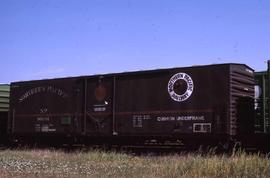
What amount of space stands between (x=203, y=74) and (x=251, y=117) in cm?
234

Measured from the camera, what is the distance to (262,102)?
1812cm

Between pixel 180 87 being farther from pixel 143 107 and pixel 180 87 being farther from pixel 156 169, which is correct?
pixel 156 169

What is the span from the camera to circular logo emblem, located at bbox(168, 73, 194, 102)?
19125mm

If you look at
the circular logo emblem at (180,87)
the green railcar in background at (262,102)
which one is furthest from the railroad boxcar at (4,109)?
the green railcar in background at (262,102)

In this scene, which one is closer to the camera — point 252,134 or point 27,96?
point 252,134

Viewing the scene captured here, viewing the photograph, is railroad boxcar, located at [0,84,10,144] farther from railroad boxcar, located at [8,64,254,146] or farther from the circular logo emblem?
the circular logo emblem

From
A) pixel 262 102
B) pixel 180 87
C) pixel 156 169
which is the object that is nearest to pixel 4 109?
pixel 180 87

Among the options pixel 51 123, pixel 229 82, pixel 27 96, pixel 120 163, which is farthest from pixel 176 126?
pixel 27 96

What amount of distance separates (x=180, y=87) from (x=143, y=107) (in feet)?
5.95

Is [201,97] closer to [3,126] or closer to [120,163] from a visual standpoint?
[120,163]

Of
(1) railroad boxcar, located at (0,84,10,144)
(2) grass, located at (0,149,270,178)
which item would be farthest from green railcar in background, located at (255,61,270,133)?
(1) railroad boxcar, located at (0,84,10,144)

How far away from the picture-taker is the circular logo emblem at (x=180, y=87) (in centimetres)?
1912

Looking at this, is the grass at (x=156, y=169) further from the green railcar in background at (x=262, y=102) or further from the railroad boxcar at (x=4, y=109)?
the railroad boxcar at (x=4, y=109)

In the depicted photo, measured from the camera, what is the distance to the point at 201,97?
740 inches
